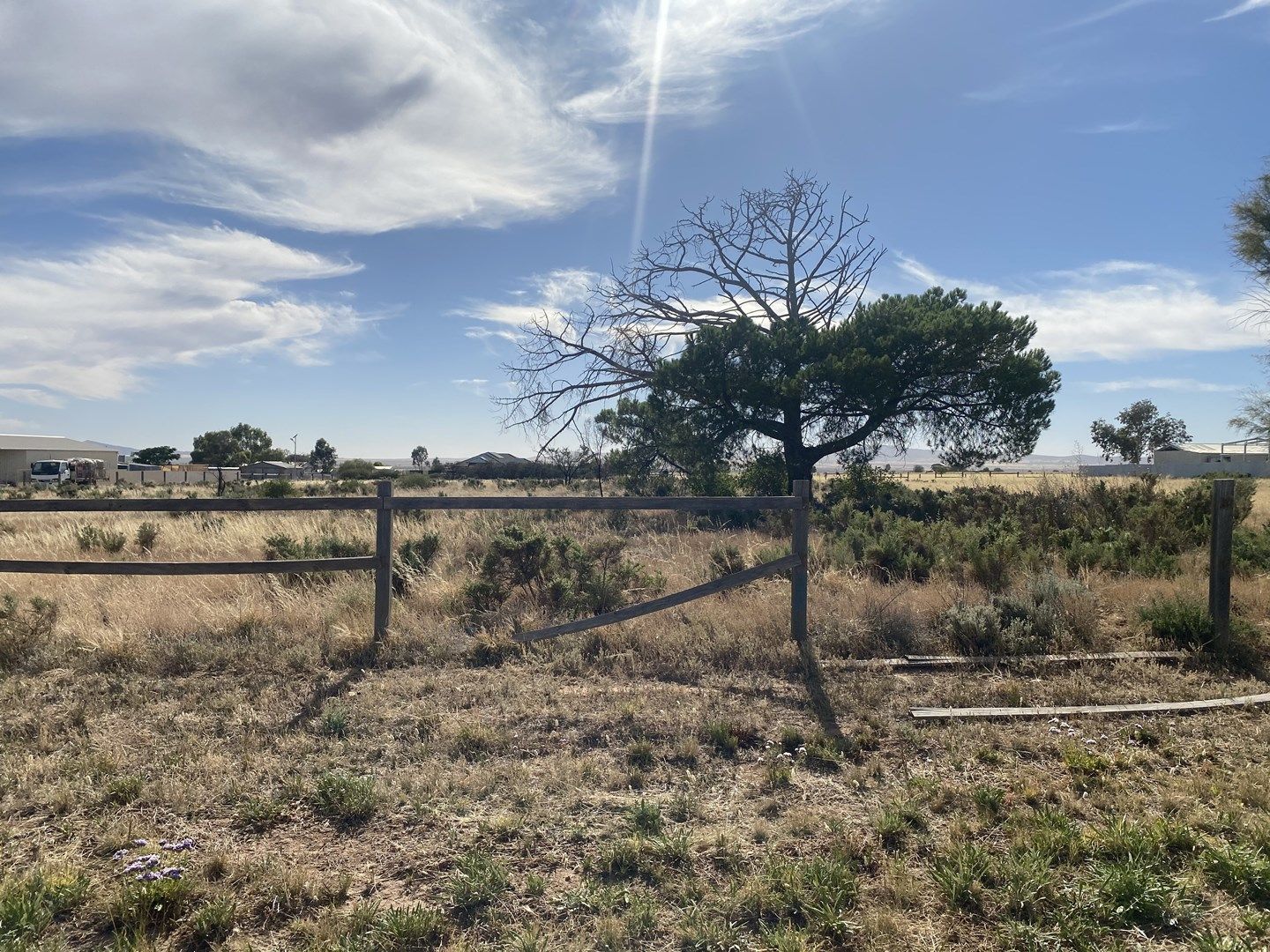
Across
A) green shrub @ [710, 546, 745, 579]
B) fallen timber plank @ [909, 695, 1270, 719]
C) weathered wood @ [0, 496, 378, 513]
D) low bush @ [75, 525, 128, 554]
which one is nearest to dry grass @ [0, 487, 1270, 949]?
fallen timber plank @ [909, 695, 1270, 719]

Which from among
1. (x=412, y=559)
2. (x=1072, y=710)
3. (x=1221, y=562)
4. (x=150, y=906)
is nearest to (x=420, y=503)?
(x=412, y=559)

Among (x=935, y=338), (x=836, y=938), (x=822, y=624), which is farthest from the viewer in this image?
(x=935, y=338)

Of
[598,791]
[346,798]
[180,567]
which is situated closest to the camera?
[346,798]

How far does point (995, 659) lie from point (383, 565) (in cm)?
558

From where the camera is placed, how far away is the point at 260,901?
3.10 metres

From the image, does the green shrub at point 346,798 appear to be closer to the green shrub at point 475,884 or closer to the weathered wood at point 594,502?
the green shrub at point 475,884

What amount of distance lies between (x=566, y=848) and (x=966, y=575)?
7.09 meters

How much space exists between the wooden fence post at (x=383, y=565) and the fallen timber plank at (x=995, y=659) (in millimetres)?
4091

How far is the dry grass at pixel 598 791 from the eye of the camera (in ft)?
9.77

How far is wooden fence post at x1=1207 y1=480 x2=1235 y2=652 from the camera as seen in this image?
6504mm

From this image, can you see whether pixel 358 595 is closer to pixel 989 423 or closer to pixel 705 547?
pixel 705 547

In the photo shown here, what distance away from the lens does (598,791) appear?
13.6 feet

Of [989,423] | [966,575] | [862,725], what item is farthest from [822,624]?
[989,423]

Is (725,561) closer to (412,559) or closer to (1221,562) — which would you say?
(412,559)
